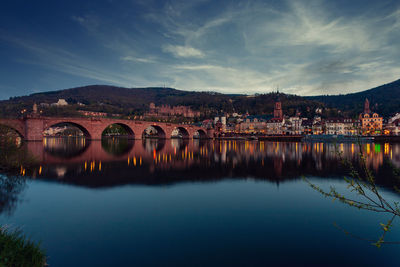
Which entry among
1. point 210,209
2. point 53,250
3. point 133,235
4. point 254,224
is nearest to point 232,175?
point 210,209

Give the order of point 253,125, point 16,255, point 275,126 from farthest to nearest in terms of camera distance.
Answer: point 253,125 < point 275,126 < point 16,255

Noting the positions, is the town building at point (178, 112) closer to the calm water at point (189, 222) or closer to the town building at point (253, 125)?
the town building at point (253, 125)

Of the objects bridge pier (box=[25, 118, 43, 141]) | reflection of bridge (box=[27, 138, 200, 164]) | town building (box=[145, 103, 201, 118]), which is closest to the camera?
reflection of bridge (box=[27, 138, 200, 164])

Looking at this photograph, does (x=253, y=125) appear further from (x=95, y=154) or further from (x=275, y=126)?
(x=95, y=154)

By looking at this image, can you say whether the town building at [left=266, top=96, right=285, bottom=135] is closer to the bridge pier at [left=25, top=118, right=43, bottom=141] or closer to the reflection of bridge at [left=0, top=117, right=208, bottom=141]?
the reflection of bridge at [left=0, top=117, right=208, bottom=141]

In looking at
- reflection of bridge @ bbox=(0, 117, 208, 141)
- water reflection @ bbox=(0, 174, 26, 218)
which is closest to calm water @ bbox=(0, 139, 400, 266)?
water reflection @ bbox=(0, 174, 26, 218)

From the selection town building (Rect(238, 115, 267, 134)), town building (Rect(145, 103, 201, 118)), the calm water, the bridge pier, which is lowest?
the calm water

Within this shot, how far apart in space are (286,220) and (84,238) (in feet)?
19.1

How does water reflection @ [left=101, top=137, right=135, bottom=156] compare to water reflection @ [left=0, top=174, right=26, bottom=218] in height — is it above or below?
above

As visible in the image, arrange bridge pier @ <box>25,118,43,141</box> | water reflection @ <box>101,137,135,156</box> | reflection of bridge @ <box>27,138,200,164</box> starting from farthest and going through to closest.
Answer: bridge pier @ <box>25,118,43,141</box>
water reflection @ <box>101,137,135,156</box>
reflection of bridge @ <box>27,138,200,164</box>

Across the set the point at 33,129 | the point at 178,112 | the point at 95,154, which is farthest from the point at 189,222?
the point at 178,112

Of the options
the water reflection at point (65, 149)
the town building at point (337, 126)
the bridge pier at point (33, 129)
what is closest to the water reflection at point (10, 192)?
the water reflection at point (65, 149)

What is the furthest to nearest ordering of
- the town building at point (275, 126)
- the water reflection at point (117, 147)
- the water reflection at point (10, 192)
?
1. the town building at point (275, 126)
2. the water reflection at point (117, 147)
3. the water reflection at point (10, 192)

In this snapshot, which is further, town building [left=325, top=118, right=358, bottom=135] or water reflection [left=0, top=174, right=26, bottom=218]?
town building [left=325, top=118, right=358, bottom=135]
